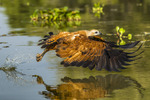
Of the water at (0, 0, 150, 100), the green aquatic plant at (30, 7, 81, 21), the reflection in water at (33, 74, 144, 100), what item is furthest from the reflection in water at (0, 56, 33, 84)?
the green aquatic plant at (30, 7, 81, 21)

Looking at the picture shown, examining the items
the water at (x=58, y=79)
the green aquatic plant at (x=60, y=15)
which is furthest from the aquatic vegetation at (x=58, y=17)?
the water at (x=58, y=79)

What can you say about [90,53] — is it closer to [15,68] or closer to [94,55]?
[94,55]

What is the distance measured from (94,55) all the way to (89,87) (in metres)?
0.70

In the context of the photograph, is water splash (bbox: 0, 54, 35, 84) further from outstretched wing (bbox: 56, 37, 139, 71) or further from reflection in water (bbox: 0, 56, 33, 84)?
outstretched wing (bbox: 56, 37, 139, 71)

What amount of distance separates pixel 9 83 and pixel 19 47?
388 centimetres

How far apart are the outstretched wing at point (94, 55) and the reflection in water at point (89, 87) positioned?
0.98 ft

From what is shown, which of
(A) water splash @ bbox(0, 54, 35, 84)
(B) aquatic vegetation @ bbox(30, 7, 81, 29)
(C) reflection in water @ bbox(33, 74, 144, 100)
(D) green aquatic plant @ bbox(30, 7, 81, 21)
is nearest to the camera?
(C) reflection in water @ bbox(33, 74, 144, 100)

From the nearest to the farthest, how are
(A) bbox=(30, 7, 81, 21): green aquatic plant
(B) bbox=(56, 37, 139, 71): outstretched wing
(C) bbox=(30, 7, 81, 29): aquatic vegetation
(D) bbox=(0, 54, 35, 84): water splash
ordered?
(B) bbox=(56, 37, 139, 71): outstretched wing < (D) bbox=(0, 54, 35, 84): water splash < (C) bbox=(30, 7, 81, 29): aquatic vegetation < (A) bbox=(30, 7, 81, 21): green aquatic plant

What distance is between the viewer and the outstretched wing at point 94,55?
23.2 feet

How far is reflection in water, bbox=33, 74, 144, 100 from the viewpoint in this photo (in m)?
6.18

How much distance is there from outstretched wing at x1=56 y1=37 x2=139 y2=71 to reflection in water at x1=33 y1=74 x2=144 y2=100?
30 cm

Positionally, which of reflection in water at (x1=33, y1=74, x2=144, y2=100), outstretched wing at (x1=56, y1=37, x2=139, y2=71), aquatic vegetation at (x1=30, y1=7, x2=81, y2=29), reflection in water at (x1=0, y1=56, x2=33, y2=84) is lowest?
reflection in water at (x1=33, y1=74, x2=144, y2=100)

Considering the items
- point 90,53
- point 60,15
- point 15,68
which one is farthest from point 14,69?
point 60,15

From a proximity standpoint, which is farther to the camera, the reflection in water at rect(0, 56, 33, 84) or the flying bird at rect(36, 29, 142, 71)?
the reflection in water at rect(0, 56, 33, 84)
